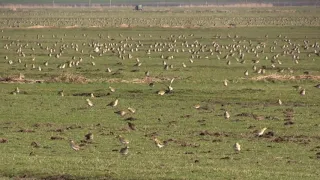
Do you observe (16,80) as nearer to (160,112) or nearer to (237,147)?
(160,112)

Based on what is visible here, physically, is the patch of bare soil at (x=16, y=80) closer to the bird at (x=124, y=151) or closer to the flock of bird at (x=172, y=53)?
the flock of bird at (x=172, y=53)

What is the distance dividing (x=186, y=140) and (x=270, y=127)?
10.1 feet

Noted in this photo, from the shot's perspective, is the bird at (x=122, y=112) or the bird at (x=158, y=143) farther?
the bird at (x=122, y=112)

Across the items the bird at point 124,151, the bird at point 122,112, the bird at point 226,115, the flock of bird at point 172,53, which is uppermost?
the bird at point 124,151

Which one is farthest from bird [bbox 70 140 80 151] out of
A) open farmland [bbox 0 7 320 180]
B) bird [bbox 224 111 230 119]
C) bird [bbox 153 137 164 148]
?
bird [bbox 224 111 230 119]

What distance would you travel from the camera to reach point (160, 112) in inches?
939

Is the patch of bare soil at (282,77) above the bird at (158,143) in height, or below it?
below

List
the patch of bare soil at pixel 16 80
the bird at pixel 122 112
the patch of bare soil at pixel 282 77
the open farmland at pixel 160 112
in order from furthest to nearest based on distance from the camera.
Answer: the patch of bare soil at pixel 282 77, the patch of bare soil at pixel 16 80, the bird at pixel 122 112, the open farmland at pixel 160 112

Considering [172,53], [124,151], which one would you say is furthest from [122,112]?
[172,53]

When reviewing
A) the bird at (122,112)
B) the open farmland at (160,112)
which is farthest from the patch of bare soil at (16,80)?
the bird at (122,112)

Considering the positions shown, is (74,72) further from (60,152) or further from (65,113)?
(60,152)

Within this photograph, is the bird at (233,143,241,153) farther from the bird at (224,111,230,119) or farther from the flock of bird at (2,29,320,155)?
the flock of bird at (2,29,320,155)

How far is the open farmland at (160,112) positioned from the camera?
1563 cm

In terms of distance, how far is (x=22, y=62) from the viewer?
131 ft
